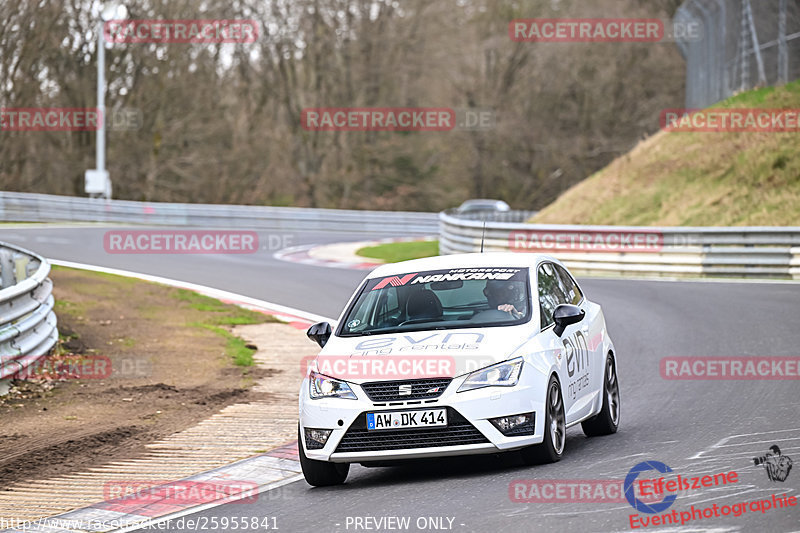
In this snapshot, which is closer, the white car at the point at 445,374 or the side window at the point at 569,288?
the white car at the point at 445,374

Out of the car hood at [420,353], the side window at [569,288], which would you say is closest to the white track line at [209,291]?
the side window at [569,288]

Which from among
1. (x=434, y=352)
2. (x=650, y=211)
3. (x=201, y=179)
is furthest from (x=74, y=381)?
(x=201, y=179)

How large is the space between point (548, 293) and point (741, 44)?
25.0 metres

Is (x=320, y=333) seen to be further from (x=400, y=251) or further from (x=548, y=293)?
(x=400, y=251)

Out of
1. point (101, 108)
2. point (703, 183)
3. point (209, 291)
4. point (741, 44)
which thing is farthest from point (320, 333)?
point (101, 108)

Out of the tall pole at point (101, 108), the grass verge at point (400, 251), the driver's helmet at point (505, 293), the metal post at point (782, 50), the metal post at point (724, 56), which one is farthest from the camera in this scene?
the tall pole at point (101, 108)

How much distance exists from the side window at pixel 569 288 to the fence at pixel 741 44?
2106 centimetres

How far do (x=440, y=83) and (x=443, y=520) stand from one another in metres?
55.8

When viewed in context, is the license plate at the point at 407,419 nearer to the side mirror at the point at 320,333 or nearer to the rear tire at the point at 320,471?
the rear tire at the point at 320,471

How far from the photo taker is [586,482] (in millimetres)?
7645

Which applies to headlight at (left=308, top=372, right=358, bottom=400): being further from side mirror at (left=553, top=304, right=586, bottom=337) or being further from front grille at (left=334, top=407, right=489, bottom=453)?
side mirror at (left=553, top=304, right=586, bottom=337)

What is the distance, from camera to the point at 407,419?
8016 mm

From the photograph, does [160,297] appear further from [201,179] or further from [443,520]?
[201,179]

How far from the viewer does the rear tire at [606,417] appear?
388 inches
